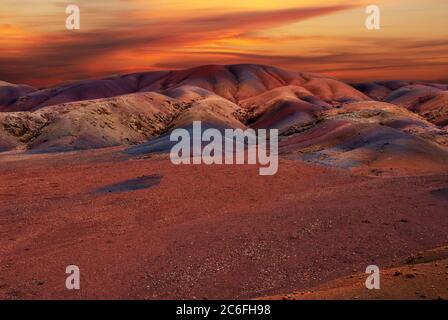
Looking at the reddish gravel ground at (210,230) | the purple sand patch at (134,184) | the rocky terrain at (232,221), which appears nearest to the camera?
the rocky terrain at (232,221)

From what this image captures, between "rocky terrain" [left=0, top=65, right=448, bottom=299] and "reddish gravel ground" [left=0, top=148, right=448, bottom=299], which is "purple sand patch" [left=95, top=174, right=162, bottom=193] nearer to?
"rocky terrain" [left=0, top=65, right=448, bottom=299]

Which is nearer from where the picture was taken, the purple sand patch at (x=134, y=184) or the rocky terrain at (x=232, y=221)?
the rocky terrain at (x=232, y=221)

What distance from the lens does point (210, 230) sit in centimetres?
1709

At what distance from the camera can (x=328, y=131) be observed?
133 ft

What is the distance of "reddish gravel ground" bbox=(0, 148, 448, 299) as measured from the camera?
1330 cm

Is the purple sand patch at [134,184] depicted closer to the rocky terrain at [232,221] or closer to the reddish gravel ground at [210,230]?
the rocky terrain at [232,221]

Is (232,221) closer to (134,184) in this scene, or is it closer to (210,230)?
(210,230)

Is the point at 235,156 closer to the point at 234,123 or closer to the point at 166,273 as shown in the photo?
the point at 166,273

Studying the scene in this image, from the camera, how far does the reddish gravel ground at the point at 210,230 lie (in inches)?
523

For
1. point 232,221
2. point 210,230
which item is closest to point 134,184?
point 232,221

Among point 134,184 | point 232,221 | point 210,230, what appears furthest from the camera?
point 134,184

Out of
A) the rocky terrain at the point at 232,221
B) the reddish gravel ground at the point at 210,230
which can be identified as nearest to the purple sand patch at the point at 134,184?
the rocky terrain at the point at 232,221

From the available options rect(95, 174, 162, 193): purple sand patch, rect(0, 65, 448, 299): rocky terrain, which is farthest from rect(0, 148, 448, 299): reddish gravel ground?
rect(95, 174, 162, 193): purple sand patch
